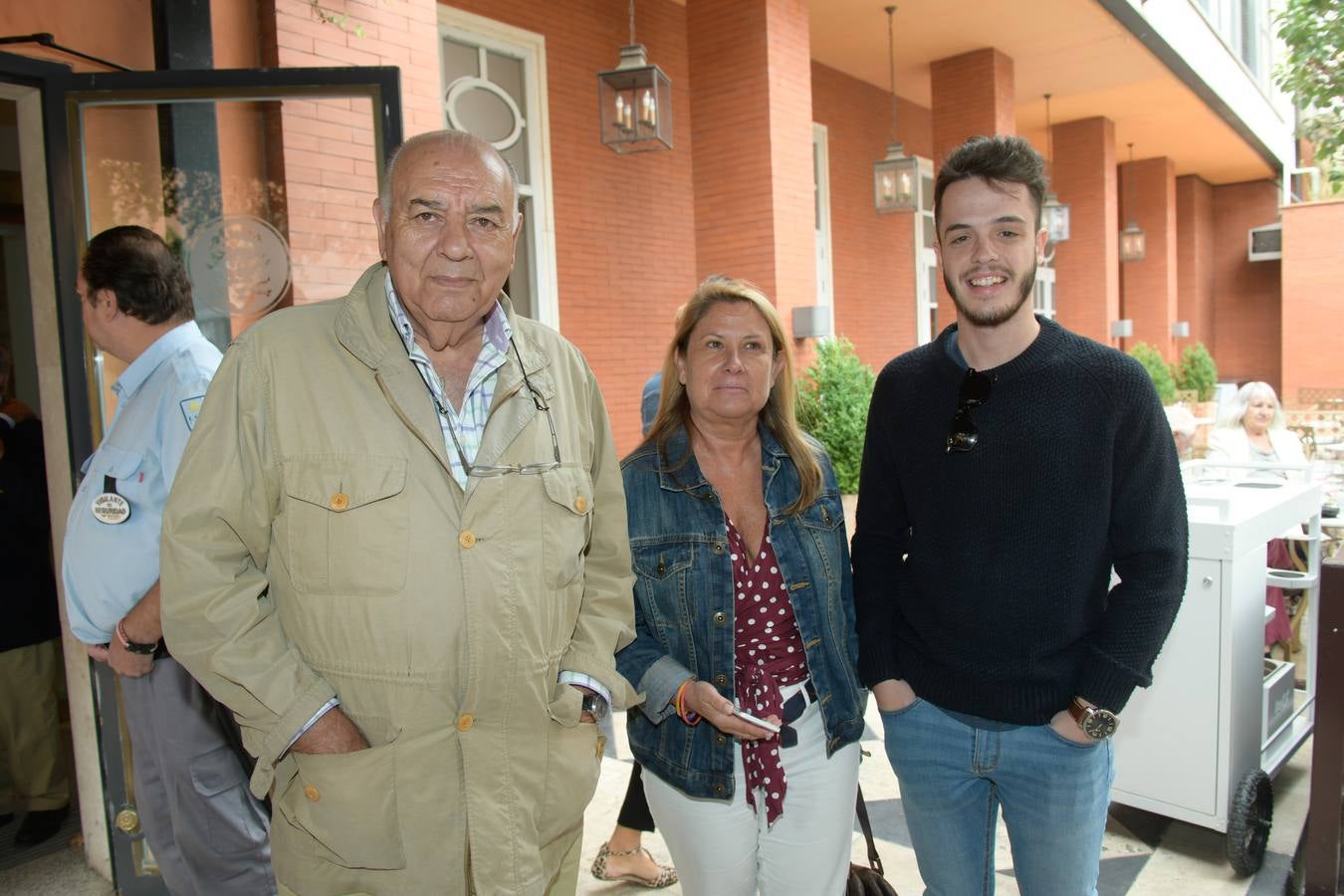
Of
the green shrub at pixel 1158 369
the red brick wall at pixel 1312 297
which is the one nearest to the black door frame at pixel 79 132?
the green shrub at pixel 1158 369

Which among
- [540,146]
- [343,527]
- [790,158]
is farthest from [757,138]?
[343,527]

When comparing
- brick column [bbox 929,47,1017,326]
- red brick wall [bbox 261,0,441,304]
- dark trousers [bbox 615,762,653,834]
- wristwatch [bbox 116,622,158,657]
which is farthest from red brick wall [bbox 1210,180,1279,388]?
wristwatch [bbox 116,622,158,657]

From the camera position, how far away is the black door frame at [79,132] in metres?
3.00

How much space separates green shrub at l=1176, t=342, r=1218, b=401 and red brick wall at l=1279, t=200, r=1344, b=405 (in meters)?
1.90

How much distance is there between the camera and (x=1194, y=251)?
22.3m

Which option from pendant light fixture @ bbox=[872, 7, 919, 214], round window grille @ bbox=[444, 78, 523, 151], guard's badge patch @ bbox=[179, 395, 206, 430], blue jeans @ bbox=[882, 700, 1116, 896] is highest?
round window grille @ bbox=[444, 78, 523, 151]

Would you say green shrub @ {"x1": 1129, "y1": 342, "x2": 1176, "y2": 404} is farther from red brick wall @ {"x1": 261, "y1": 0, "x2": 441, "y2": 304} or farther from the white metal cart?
red brick wall @ {"x1": 261, "y1": 0, "x2": 441, "y2": 304}

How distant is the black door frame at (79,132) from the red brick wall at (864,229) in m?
8.67

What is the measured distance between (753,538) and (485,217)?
95cm

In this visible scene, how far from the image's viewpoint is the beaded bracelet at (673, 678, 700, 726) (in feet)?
6.45

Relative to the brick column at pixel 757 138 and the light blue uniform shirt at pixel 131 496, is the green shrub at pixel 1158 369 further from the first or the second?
the light blue uniform shirt at pixel 131 496

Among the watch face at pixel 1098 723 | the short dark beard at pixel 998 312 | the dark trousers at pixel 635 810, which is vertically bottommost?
the dark trousers at pixel 635 810

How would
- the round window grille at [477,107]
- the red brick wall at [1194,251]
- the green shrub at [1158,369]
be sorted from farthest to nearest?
the red brick wall at [1194,251]
the green shrub at [1158,369]
the round window grille at [477,107]

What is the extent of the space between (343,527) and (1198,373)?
20845mm
